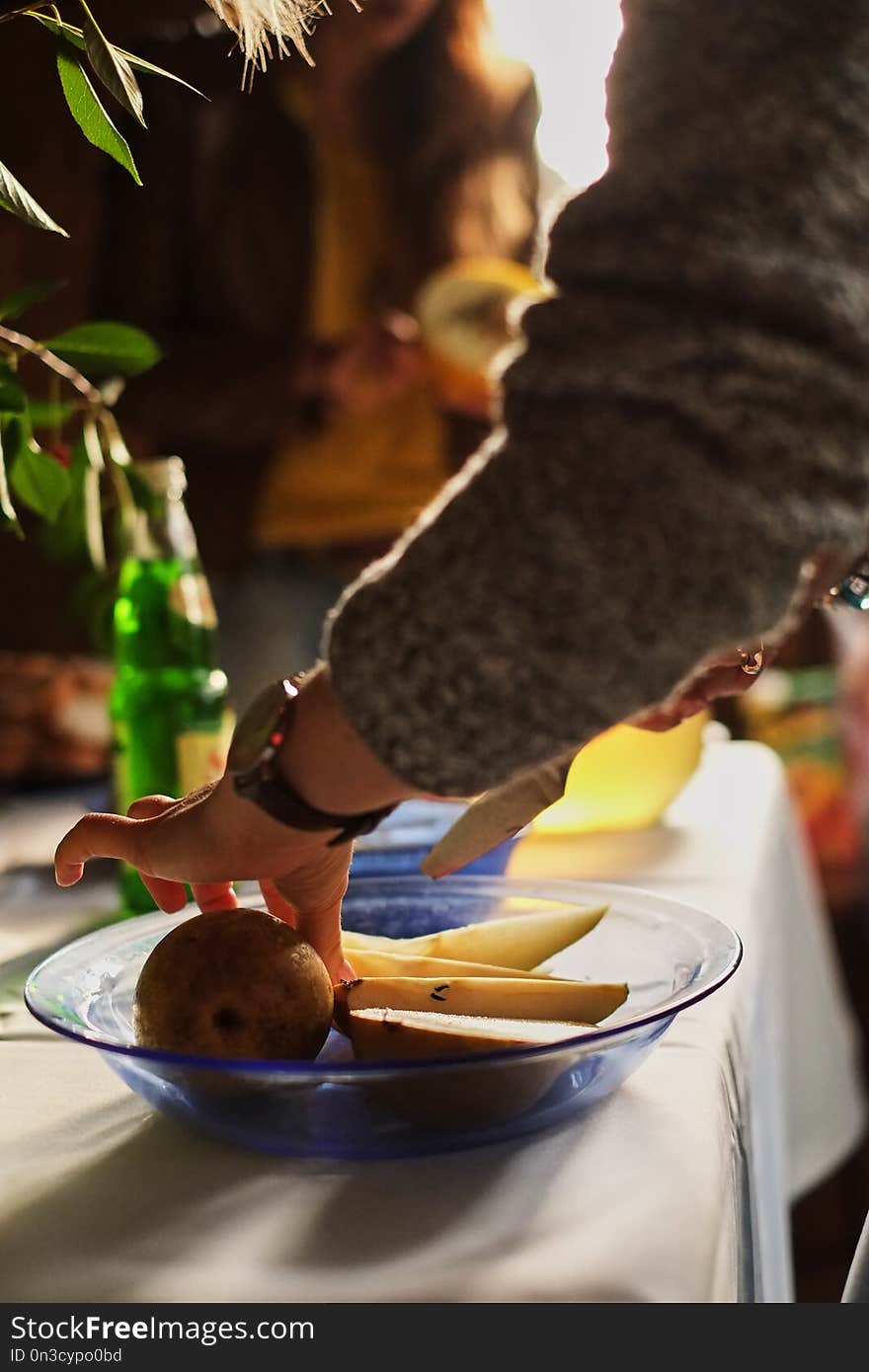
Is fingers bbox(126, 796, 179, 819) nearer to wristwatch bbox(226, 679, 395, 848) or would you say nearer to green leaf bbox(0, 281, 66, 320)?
wristwatch bbox(226, 679, 395, 848)

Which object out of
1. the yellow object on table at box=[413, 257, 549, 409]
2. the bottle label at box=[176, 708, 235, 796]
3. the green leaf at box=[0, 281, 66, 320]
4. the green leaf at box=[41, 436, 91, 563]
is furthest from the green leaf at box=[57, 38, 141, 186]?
the yellow object on table at box=[413, 257, 549, 409]

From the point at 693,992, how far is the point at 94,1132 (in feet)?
0.87

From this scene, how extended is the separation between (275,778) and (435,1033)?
4.6 inches

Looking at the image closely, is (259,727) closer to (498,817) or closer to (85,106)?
(498,817)

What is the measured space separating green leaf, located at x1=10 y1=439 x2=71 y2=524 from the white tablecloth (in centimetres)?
29

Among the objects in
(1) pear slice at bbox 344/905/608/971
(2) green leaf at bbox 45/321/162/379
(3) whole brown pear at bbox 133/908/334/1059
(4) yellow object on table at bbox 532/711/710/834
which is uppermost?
(2) green leaf at bbox 45/321/162/379

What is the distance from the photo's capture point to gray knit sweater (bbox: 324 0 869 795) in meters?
0.37

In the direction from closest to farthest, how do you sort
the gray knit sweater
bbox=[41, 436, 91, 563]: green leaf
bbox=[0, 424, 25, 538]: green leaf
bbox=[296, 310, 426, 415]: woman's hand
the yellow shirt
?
the gray knit sweater < bbox=[0, 424, 25, 538]: green leaf < bbox=[41, 436, 91, 563]: green leaf < bbox=[296, 310, 426, 415]: woman's hand < the yellow shirt

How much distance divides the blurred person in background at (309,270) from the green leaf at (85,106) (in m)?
1.29

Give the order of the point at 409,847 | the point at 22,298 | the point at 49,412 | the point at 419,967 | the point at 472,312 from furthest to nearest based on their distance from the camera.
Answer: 1. the point at 472,312
2. the point at 409,847
3. the point at 49,412
4. the point at 22,298
5. the point at 419,967

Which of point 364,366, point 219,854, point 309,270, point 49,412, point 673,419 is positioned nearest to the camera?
point 673,419

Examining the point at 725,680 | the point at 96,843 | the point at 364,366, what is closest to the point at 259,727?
the point at 96,843

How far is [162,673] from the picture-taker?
0.98 m
